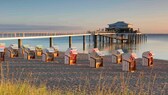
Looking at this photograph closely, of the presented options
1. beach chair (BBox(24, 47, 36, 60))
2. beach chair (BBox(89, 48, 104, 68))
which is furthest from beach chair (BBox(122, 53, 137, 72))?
beach chair (BBox(24, 47, 36, 60))

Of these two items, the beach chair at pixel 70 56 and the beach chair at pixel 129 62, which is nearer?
the beach chair at pixel 129 62

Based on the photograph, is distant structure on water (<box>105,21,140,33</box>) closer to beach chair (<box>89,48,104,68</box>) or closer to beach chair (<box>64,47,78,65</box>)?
beach chair (<box>64,47,78,65</box>)

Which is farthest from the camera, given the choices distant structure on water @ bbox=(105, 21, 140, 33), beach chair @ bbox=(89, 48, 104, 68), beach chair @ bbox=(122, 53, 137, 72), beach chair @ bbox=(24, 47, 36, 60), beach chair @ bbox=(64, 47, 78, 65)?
distant structure on water @ bbox=(105, 21, 140, 33)

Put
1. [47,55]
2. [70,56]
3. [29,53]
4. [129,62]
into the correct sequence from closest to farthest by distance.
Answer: [129,62] < [70,56] < [47,55] < [29,53]

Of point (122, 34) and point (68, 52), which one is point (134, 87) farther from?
point (122, 34)

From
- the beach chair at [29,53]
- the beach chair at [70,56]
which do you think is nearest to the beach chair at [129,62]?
the beach chair at [70,56]

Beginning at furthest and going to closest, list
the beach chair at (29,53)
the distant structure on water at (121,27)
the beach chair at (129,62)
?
the distant structure on water at (121,27) < the beach chair at (29,53) < the beach chair at (129,62)

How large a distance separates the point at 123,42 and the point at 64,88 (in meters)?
58.7

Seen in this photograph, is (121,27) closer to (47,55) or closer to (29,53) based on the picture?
(29,53)

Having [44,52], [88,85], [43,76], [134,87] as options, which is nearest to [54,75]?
Answer: [43,76]

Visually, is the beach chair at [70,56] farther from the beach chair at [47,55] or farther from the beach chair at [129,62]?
the beach chair at [129,62]

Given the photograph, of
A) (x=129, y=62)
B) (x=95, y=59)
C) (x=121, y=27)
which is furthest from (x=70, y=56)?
(x=121, y=27)

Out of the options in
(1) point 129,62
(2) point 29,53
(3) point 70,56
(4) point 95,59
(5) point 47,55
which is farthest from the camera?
(2) point 29,53

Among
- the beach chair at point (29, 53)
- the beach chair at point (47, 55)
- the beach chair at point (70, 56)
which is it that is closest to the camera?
the beach chair at point (70, 56)
